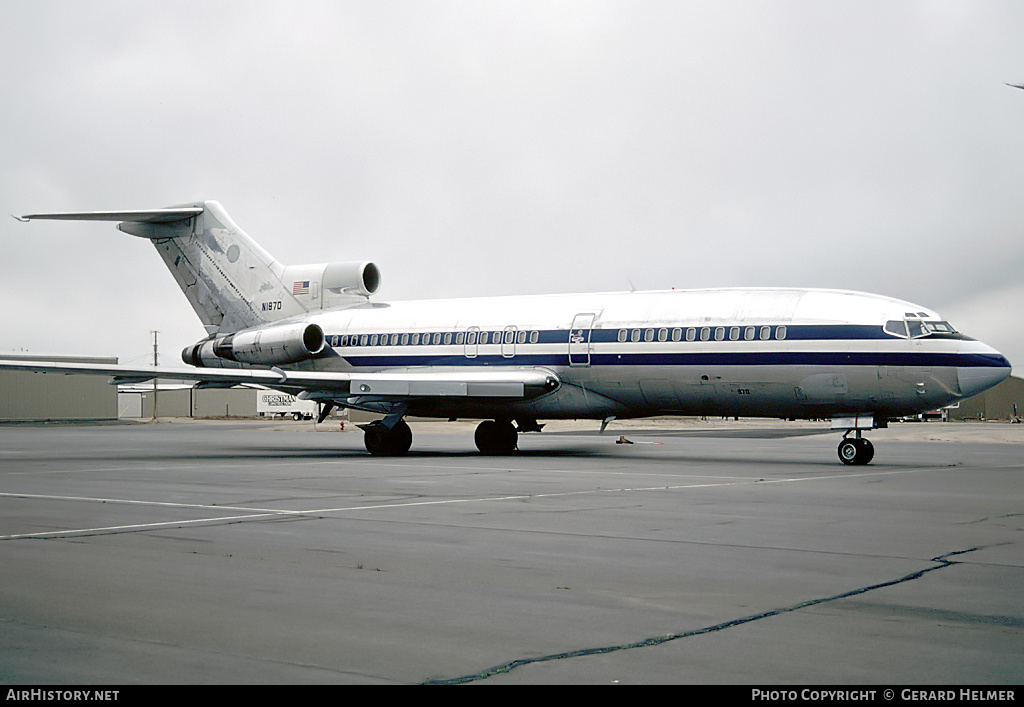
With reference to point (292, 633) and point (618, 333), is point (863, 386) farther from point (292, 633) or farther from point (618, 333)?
point (292, 633)

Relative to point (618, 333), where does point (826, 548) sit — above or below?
below

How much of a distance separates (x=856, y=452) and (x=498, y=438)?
31.9 ft

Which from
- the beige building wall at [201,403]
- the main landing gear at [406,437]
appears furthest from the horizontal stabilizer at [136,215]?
the beige building wall at [201,403]

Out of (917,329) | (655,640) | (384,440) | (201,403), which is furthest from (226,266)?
(201,403)

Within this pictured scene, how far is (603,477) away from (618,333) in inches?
278

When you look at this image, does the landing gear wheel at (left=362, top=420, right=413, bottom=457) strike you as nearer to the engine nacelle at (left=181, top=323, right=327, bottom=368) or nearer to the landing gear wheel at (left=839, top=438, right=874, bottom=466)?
the engine nacelle at (left=181, top=323, right=327, bottom=368)

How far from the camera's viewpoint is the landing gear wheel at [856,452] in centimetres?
2108

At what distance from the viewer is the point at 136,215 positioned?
2977 centimetres

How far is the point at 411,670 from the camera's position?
4.87m

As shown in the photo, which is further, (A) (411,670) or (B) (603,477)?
(B) (603,477)

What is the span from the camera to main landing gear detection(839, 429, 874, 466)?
21078 millimetres
